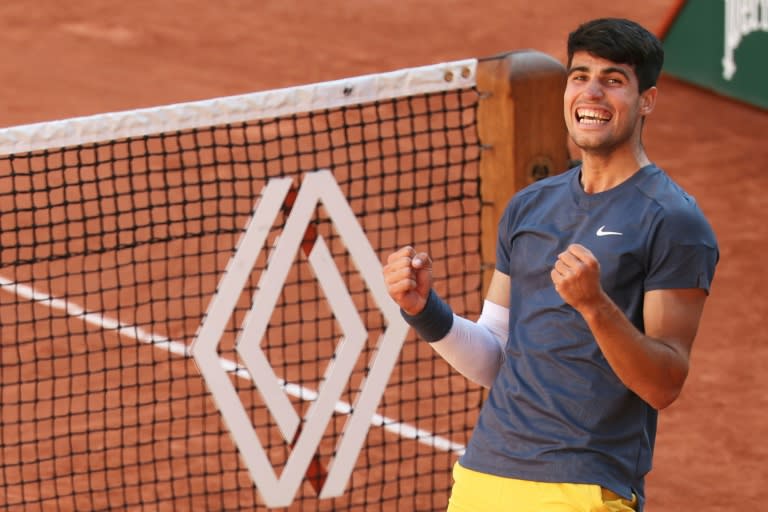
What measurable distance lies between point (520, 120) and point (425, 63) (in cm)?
858

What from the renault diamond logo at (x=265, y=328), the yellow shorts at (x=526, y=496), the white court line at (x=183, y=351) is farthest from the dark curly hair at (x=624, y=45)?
the white court line at (x=183, y=351)

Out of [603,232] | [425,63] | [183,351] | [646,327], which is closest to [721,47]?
[425,63]

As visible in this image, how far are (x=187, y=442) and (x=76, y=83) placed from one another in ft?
20.7


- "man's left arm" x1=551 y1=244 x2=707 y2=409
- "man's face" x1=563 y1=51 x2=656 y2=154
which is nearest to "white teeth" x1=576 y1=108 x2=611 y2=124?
"man's face" x1=563 y1=51 x2=656 y2=154

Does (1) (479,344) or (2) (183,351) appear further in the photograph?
(2) (183,351)

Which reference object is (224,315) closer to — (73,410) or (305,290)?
(73,410)

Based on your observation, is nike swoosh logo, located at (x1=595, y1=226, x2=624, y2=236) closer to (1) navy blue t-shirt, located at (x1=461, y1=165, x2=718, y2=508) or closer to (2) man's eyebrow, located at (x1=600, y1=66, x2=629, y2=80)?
(1) navy blue t-shirt, located at (x1=461, y1=165, x2=718, y2=508)

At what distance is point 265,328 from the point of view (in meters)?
5.71

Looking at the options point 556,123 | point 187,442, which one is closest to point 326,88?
point 556,123

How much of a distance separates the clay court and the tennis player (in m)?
3.84

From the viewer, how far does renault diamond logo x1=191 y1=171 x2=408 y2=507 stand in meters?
5.54

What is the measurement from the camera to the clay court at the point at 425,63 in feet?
26.3

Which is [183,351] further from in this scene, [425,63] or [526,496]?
[425,63]

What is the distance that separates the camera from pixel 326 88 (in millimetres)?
5246
